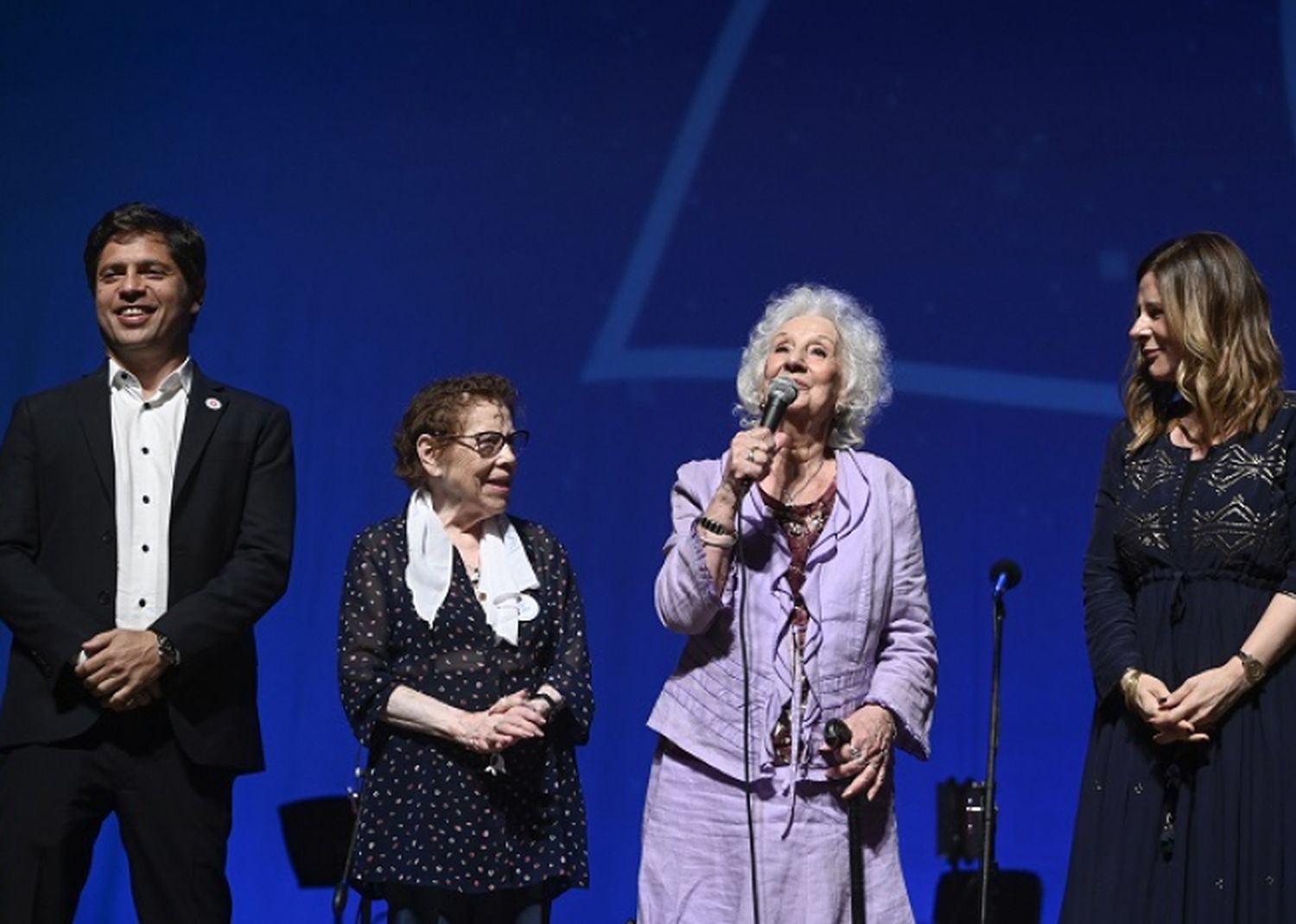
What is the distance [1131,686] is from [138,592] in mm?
1933

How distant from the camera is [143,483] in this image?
374 cm

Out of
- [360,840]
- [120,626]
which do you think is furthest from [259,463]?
[360,840]

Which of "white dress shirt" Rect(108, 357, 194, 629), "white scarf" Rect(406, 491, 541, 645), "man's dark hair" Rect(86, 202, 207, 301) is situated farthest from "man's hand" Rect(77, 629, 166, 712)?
"man's dark hair" Rect(86, 202, 207, 301)

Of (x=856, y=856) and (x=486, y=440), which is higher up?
(x=486, y=440)

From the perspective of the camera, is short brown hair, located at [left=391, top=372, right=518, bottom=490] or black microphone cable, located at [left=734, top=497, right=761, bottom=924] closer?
black microphone cable, located at [left=734, top=497, right=761, bottom=924]

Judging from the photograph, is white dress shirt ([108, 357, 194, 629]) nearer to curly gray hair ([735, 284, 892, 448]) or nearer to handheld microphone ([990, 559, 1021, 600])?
curly gray hair ([735, 284, 892, 448])

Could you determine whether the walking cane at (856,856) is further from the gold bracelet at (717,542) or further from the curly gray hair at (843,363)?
the curly gray hair at (843,363)

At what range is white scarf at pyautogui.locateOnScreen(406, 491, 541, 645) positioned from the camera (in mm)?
3602

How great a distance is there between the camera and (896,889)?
346 centimetres

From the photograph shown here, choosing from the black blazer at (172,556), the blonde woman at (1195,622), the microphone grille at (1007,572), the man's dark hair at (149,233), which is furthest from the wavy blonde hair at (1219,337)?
the man's dark hair at (149,233)

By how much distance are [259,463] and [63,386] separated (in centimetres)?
44

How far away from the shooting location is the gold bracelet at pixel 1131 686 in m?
3.25

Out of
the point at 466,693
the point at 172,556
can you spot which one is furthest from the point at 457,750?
the point at 172,556

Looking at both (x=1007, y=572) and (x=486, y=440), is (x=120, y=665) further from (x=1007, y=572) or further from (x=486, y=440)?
(x=1007, y=572)
